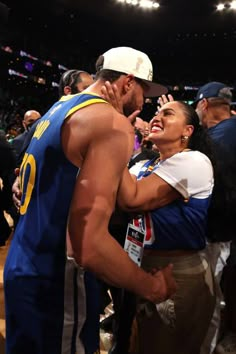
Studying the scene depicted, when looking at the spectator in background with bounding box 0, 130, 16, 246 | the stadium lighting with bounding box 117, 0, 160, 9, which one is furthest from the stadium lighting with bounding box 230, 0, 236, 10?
the spectator in background with bounding box 0, 130, 16, 246

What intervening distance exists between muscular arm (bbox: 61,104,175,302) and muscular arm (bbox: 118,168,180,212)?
34cm

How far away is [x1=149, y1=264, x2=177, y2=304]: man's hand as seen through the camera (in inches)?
46.6

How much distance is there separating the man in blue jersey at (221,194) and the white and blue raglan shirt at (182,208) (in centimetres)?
34

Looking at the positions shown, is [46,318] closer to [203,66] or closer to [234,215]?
[234,215]

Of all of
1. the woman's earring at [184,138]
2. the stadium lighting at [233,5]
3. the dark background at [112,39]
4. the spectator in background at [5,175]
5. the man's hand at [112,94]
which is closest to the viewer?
the man's hand at [112,94]

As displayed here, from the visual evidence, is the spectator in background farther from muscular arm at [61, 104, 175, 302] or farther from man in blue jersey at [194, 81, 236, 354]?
muscular arm at [61, 104, 175, 302]

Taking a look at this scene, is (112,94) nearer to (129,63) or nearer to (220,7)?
A: (129,63)

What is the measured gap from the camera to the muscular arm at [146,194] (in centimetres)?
140

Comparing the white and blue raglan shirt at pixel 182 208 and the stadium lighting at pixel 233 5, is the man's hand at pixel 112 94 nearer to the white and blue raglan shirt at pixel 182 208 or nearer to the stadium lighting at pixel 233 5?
the white and blue raglan shirt at pixel 182 208

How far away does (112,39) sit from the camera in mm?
18203

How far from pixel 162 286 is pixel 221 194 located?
838mm

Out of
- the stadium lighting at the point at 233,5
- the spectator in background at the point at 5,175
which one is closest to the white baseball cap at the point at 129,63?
the spectator in background at the point at 5,175

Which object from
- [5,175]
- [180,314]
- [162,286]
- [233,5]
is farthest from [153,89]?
[233,5]

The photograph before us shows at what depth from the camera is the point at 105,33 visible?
17656mm
